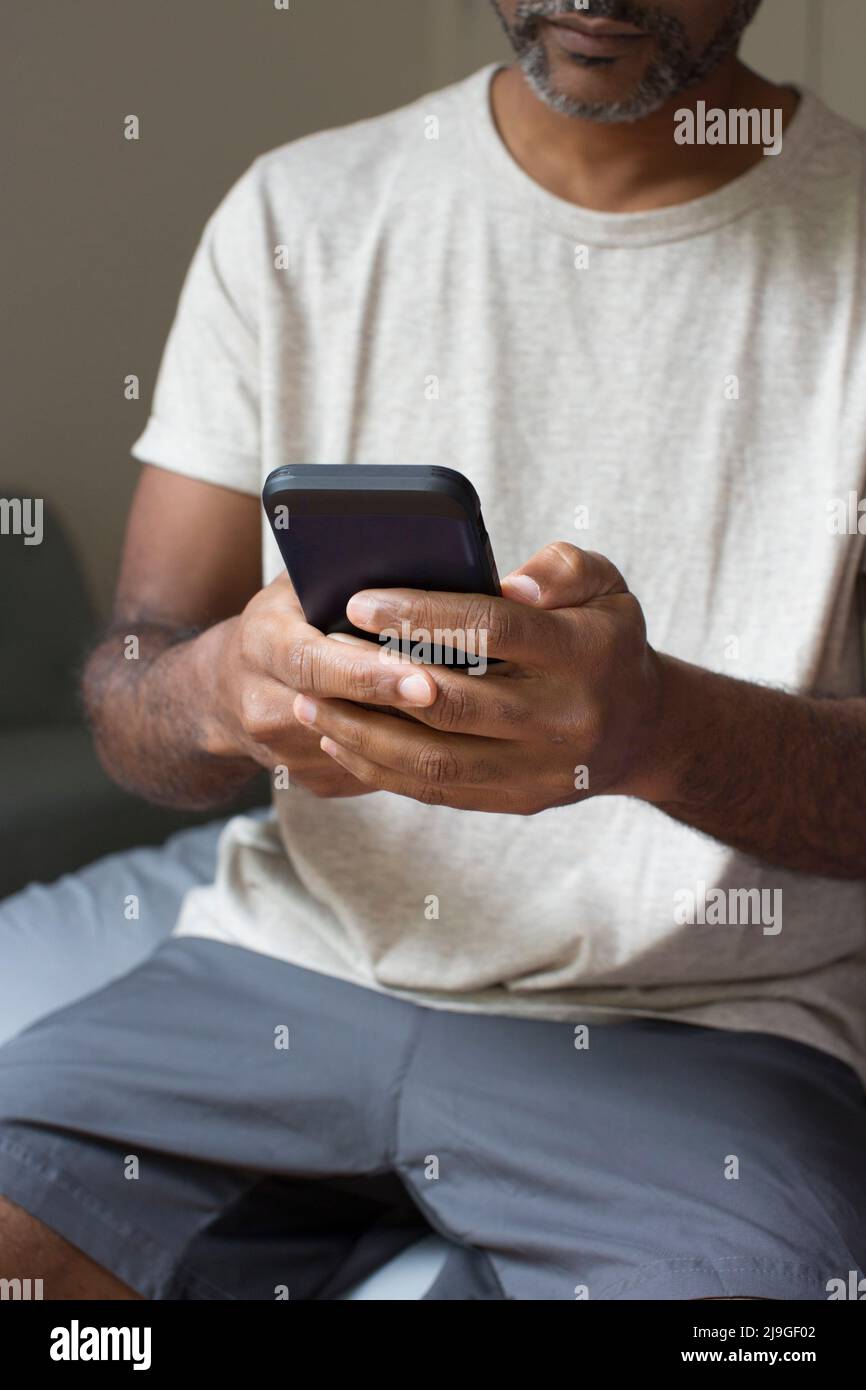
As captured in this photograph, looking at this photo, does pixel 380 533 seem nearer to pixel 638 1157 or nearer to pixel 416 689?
pixel 416 689

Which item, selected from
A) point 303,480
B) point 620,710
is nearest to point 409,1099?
point 620,710

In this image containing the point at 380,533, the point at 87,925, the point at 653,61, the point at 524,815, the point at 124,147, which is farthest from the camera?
the point at 124,147

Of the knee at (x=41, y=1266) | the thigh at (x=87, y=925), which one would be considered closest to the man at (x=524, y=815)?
the knee at (x=41, y=1266)

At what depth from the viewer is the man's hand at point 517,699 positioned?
64 centimetres

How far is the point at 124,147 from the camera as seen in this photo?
183 centimetres

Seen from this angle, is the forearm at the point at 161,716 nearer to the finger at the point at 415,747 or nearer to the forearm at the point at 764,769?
the finger at the point at 415,747

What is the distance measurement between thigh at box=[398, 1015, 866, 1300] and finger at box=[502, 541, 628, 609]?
0.35 metres

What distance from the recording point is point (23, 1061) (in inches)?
35.1

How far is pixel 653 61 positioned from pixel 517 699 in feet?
1.64

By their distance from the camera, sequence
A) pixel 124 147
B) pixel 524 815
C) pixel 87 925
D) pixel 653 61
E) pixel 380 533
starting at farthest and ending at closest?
pixel 124 147
pixel 87 925
pixel 653 61
pixel 524 815
pixel 380 533

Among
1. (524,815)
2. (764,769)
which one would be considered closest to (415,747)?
(524,815)

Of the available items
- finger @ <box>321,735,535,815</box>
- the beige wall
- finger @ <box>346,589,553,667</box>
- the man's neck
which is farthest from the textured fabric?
the beige wall

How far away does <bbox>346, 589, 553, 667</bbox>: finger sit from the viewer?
24.6 inches

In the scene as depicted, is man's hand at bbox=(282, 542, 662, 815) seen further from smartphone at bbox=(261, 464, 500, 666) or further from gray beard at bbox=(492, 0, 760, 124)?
gray beard at bbox=(492, 0, 760, 124)
